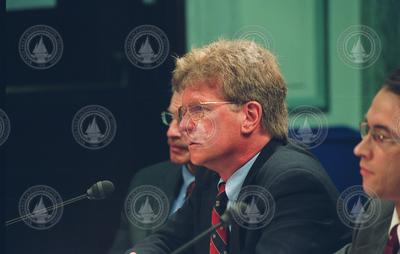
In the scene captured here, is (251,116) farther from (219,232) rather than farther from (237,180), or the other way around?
(219,232)

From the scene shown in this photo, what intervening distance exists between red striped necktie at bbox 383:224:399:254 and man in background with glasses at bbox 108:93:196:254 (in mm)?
758

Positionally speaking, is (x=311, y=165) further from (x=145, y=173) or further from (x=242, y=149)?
(x=145, y=173)

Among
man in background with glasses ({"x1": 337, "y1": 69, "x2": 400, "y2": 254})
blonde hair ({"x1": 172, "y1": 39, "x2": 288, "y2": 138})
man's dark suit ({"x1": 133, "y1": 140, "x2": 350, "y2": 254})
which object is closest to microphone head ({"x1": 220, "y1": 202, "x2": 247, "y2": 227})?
man's dark suit ({"x1": 133, "y1": 140, "x2": 350, "y2": 254})

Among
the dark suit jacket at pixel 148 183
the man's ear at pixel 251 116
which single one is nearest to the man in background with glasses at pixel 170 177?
the dark suit jacket at pixel 148 183

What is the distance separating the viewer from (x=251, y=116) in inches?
72.9

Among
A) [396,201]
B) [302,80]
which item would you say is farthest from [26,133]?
[396,201]

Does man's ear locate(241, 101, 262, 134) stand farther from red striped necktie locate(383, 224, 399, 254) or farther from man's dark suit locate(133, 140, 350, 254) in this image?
red striped necktie locate(383, 224, 399, 254)

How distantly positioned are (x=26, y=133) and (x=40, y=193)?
0.69 ft

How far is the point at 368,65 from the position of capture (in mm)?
2041

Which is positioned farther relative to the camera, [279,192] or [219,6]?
[219,6]

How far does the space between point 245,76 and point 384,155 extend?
441mm

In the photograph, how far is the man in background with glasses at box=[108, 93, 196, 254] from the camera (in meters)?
2.23

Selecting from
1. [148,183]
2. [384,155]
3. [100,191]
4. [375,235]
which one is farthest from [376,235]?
[148,183]

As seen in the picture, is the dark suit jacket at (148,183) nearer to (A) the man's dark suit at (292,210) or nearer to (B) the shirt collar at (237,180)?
(A) the man's dark suit at (292,210)
